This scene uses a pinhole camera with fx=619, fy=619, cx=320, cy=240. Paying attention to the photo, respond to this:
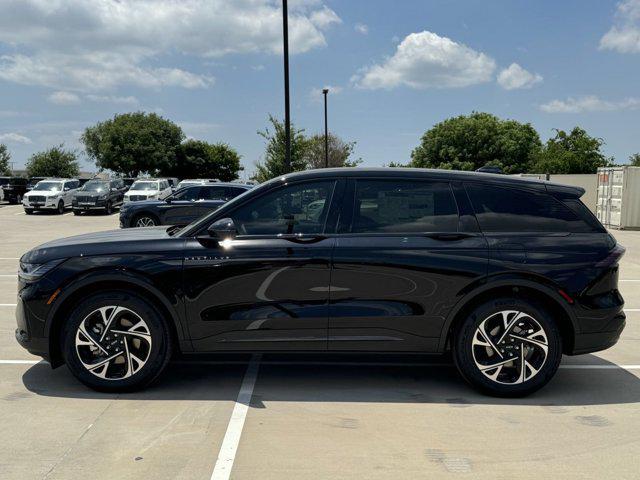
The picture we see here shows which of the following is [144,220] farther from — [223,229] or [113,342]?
[223,229]

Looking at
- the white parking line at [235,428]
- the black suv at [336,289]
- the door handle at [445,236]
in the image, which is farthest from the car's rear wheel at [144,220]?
the door handle at [445,236]

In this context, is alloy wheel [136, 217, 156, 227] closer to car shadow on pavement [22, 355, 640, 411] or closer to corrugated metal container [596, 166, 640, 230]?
car shadow on pavement [22, 355, 640, 411]

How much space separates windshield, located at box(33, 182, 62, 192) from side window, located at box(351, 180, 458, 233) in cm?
2898

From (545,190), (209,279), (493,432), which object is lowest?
(493,432)

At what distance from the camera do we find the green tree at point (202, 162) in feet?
A: 229

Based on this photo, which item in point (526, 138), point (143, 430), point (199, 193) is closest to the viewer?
point (143, 430)

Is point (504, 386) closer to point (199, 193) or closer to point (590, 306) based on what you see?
point (590, 306)

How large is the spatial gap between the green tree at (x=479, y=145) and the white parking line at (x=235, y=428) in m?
65.4

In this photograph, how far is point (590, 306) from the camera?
15.6 feet

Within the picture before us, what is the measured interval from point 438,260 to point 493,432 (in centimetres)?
129

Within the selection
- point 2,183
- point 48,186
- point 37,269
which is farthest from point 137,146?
point 37,269

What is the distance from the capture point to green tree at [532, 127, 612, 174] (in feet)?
154

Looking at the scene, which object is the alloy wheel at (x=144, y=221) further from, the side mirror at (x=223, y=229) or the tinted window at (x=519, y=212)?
the tinted window at (x=519, y=212)

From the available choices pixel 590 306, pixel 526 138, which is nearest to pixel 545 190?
pixel 590 306
